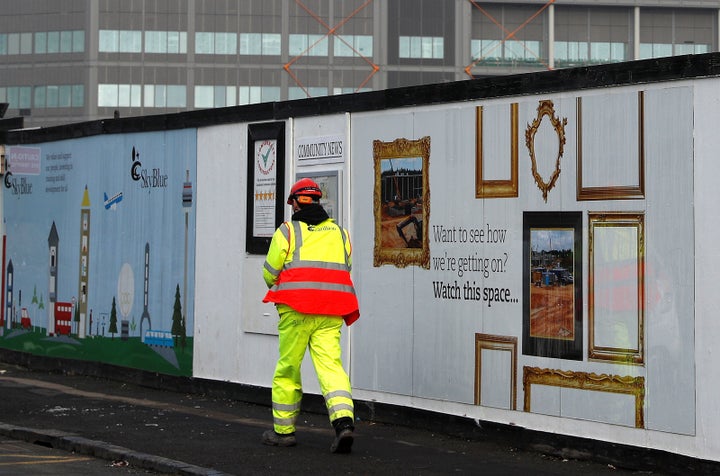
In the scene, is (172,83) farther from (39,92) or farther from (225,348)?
(225,348)

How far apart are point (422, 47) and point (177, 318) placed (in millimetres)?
77086

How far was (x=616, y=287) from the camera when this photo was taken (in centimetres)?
917

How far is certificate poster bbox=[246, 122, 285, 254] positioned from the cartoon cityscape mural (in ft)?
3.54

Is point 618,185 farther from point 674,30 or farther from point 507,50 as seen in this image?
point 674,30

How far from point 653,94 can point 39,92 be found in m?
87.6

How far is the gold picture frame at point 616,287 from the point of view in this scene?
29.5 feet

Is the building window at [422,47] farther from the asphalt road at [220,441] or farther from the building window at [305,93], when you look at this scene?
the asphalt road at [220,441]

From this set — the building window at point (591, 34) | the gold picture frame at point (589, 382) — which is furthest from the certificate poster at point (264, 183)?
the building window at point (591, 34)

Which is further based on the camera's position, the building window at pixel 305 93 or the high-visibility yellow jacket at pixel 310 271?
the building window at pixel 305 93

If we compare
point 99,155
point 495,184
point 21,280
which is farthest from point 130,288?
point 495,184

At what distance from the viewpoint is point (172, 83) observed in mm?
89750

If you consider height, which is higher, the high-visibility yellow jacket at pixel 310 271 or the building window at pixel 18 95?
the building window at pixel 18 95

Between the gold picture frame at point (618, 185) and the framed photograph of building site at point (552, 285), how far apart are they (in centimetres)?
19

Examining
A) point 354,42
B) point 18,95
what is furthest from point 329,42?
point 18,95
